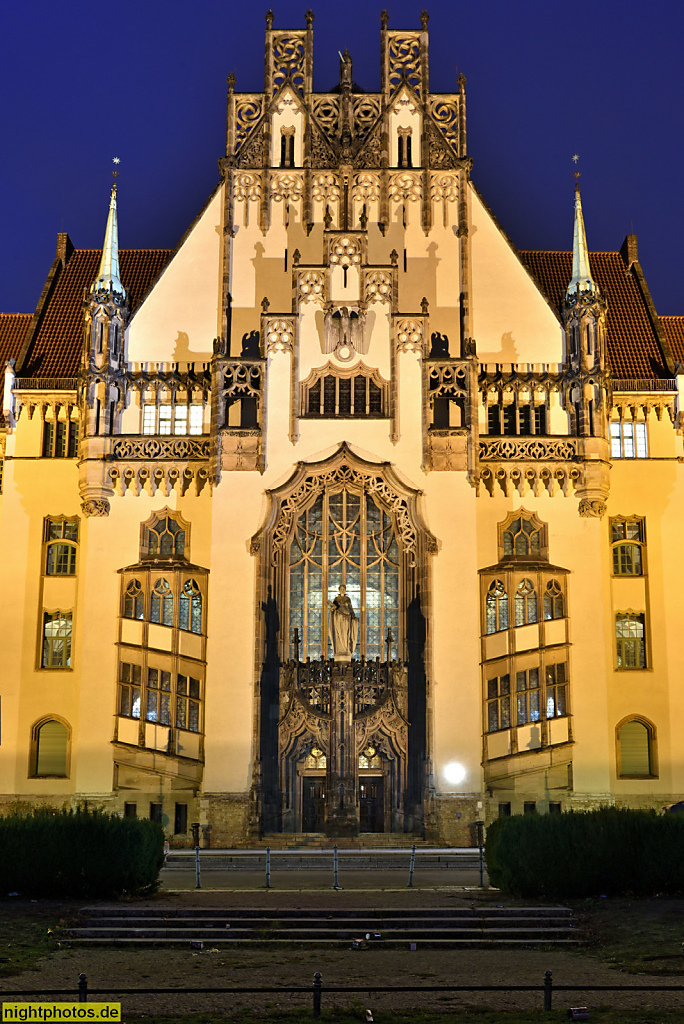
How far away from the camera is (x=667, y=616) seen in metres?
41.1

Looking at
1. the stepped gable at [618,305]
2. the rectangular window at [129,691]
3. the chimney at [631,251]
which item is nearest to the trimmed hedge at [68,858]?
the rectangular window at [129,691]

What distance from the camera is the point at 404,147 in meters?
44.0

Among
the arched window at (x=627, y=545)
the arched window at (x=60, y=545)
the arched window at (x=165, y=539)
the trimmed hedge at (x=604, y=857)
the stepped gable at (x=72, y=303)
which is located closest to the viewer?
the trimmed hedge at (x=604, y=857)

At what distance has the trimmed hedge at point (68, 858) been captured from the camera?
75.3 ft

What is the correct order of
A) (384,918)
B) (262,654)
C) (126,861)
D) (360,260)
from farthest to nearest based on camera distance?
(360,260) → (262,654) → (126,861) → (384,918)

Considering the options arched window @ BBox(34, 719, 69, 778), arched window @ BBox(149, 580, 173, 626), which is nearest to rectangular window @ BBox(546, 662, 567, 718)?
arched window @ BBox(149, 580, 173, 626)

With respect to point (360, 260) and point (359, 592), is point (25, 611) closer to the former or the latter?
point (359, 592)

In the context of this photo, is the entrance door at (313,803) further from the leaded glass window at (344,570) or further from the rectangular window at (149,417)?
the rectangular window at (149,417)

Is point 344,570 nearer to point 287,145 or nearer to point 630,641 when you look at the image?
point 630,641

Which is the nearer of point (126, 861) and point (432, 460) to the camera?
point (126, 861)

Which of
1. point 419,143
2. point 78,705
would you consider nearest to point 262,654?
point 78,705

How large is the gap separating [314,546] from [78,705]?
31.3ft

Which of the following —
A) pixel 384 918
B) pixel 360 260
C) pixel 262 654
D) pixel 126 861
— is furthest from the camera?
pixel 360 260

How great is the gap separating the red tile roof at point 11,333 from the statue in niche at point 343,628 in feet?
53.2
